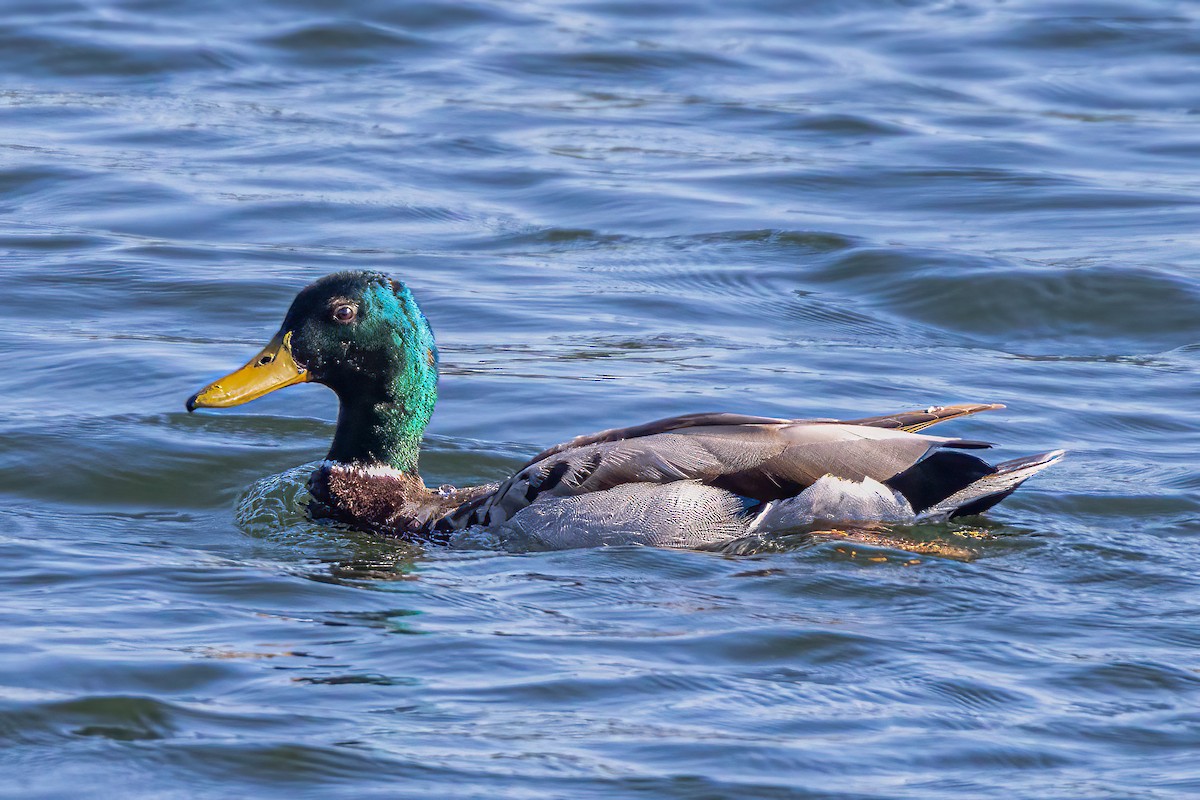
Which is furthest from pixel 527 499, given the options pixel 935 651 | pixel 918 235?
pixel 918 235

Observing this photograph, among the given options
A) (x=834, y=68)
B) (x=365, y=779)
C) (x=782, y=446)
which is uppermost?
(x=834, y=68)

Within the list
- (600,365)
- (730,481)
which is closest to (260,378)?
(730,481)

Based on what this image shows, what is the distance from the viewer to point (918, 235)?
46.4 feet

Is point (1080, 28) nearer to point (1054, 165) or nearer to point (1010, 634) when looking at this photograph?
point (1054, 165)

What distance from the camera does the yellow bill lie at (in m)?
8.47

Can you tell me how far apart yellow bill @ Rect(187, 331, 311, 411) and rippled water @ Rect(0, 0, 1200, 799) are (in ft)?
1.89

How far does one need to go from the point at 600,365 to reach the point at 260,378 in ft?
9.68

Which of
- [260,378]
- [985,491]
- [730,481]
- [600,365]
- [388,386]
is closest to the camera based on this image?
[730,481]

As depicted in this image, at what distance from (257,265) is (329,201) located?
1.78 meters

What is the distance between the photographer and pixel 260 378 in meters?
8.54

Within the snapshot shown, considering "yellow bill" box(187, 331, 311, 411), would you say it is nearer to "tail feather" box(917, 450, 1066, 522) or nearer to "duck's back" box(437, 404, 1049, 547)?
"duck's back" box(437, 404, 1049, 547)

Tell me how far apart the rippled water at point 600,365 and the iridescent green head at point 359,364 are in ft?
1.63

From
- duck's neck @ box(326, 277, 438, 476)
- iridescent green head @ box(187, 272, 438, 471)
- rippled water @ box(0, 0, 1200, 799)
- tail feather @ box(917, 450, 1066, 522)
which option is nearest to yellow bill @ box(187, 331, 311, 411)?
iridescent green head @ box(187, 272, 438, 471)

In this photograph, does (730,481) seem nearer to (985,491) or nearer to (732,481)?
(732,481)
